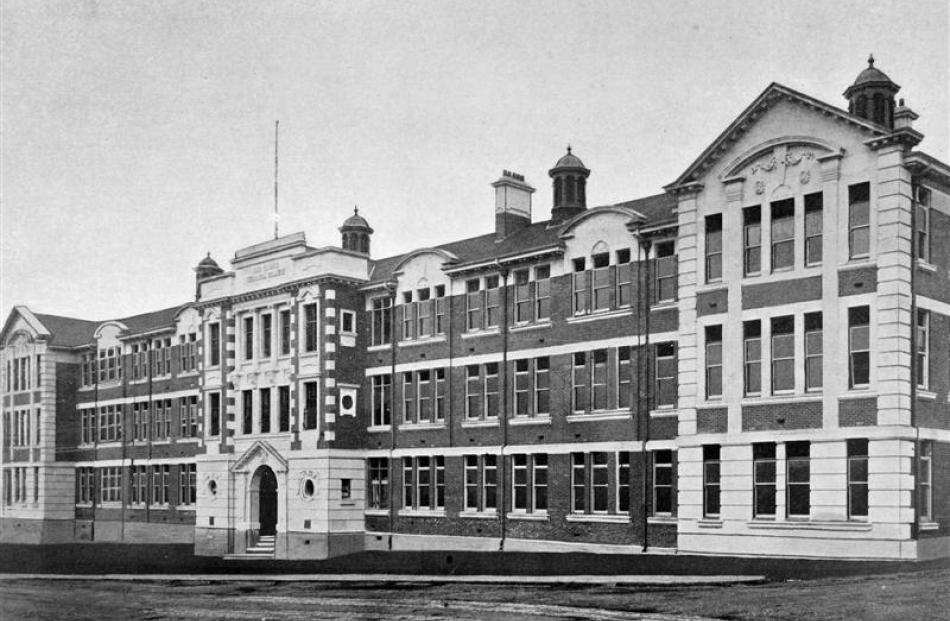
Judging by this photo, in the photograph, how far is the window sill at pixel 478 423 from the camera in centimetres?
3791

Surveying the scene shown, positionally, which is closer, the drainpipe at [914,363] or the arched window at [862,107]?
the drainpipe at [914,363]

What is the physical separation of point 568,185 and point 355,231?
1440 centimetres

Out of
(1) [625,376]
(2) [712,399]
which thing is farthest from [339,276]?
(2) [712,399]

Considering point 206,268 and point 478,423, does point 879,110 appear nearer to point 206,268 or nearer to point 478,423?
point 478,423

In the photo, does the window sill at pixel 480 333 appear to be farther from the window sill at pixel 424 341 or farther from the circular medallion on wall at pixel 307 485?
the circular medallion on wall at pixel 307 485

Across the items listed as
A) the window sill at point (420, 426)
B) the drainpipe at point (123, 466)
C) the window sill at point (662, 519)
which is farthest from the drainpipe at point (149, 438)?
the window sill at point (662, 519)

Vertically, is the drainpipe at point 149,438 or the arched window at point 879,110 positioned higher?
the arched window at point 879,110

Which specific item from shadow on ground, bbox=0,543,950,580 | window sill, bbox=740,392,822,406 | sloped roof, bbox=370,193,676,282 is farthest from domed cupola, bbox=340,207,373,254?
window sill, bbox=740,392,822,406

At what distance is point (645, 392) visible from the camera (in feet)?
108

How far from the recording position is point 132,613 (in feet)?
76.8

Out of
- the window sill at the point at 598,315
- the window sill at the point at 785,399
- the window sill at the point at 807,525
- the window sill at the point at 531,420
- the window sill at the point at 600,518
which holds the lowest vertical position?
the window sill at the point at 600,518

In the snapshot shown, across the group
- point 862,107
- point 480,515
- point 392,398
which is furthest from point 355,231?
point 862,107

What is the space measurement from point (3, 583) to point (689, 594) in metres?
22.9

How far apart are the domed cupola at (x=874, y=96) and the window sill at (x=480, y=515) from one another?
1753cm
